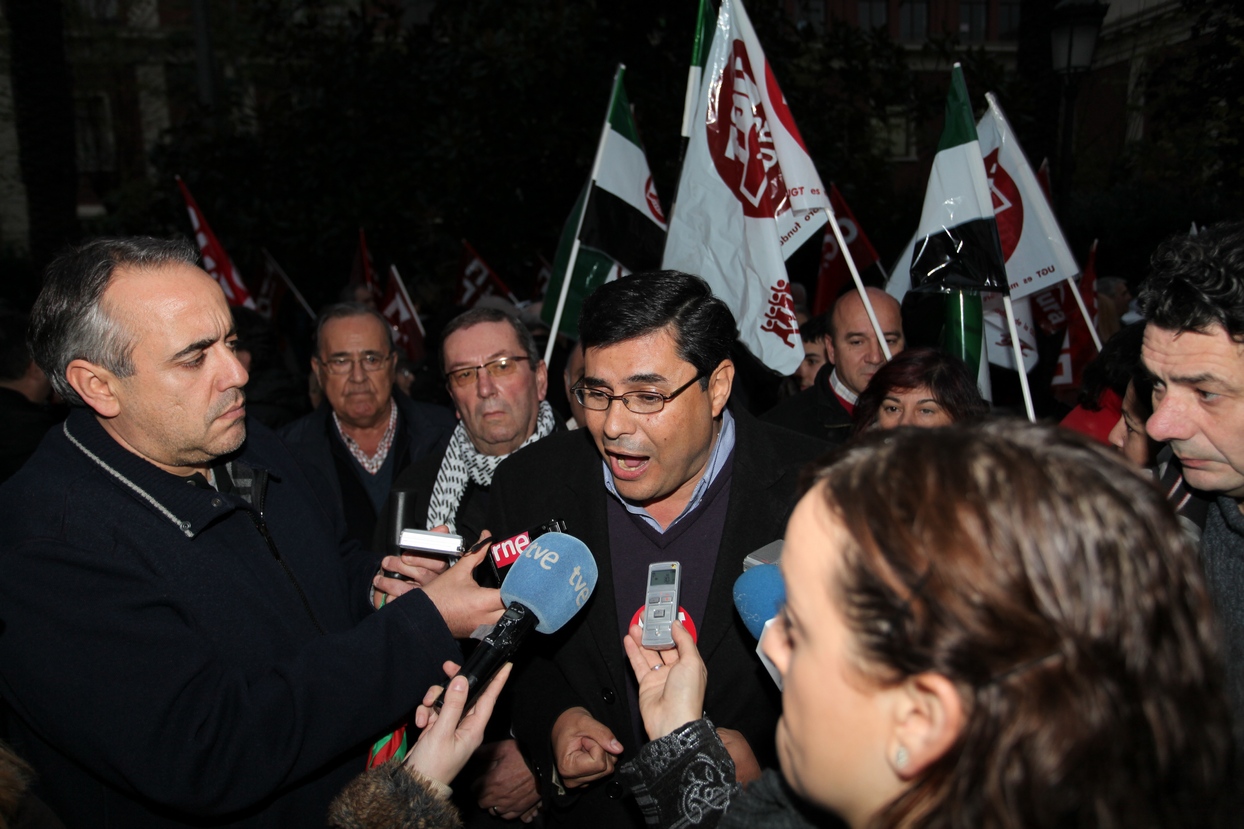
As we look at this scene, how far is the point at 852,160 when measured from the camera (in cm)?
962

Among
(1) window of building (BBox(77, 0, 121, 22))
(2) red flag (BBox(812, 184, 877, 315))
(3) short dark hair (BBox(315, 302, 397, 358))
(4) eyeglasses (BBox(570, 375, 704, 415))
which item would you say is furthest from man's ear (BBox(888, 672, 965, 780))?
(1) window of building (BBox(77, 0, 121, 22))

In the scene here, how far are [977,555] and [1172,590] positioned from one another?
0.22 meters

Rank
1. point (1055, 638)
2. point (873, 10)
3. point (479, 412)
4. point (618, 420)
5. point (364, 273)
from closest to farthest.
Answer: point (1055, 638) < point (618, 420) < point (479, 412) < point (364, 273) < point (873, 10)

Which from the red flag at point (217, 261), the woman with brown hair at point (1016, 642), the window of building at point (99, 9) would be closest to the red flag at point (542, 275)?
the red flag at point (217, 261)

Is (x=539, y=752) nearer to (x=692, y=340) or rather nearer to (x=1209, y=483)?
(x=692, y=340)

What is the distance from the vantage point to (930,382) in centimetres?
331

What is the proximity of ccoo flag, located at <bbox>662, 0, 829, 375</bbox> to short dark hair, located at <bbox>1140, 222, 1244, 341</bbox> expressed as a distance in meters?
2.02

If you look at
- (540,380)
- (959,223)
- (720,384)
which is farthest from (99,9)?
(720,384)

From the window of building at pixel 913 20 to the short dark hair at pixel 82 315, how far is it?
38.5 m

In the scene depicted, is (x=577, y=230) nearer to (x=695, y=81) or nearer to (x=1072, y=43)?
(x=695, y=81)

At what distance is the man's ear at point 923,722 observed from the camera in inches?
39.1

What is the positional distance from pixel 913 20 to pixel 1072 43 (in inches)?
1262

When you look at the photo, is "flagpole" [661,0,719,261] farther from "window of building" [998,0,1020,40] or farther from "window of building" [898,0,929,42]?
"window of building" [998,0,1020,40]

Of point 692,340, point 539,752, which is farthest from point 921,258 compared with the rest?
point 539,752
